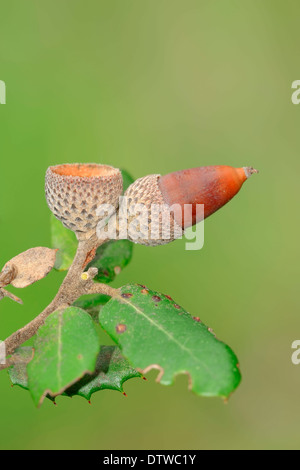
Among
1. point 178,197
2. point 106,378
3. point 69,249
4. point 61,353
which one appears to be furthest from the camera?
point 69,249

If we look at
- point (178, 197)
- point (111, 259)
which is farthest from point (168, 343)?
point (111, 259)

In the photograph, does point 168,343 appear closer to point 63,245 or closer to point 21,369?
point 21,369

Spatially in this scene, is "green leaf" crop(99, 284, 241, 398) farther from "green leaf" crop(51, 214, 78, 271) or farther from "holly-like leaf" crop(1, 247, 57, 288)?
"green leaf" crop(51, 214, 78, 271)

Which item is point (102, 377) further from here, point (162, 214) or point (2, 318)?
point (2, 318)

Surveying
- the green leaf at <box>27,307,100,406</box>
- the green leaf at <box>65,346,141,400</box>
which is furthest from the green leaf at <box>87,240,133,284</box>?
the green leaf at <box>27,307,100,406</box>

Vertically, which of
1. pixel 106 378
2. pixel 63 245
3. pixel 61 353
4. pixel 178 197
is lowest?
pixel 106 378

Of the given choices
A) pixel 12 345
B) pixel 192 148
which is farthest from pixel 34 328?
pixel 192 148
